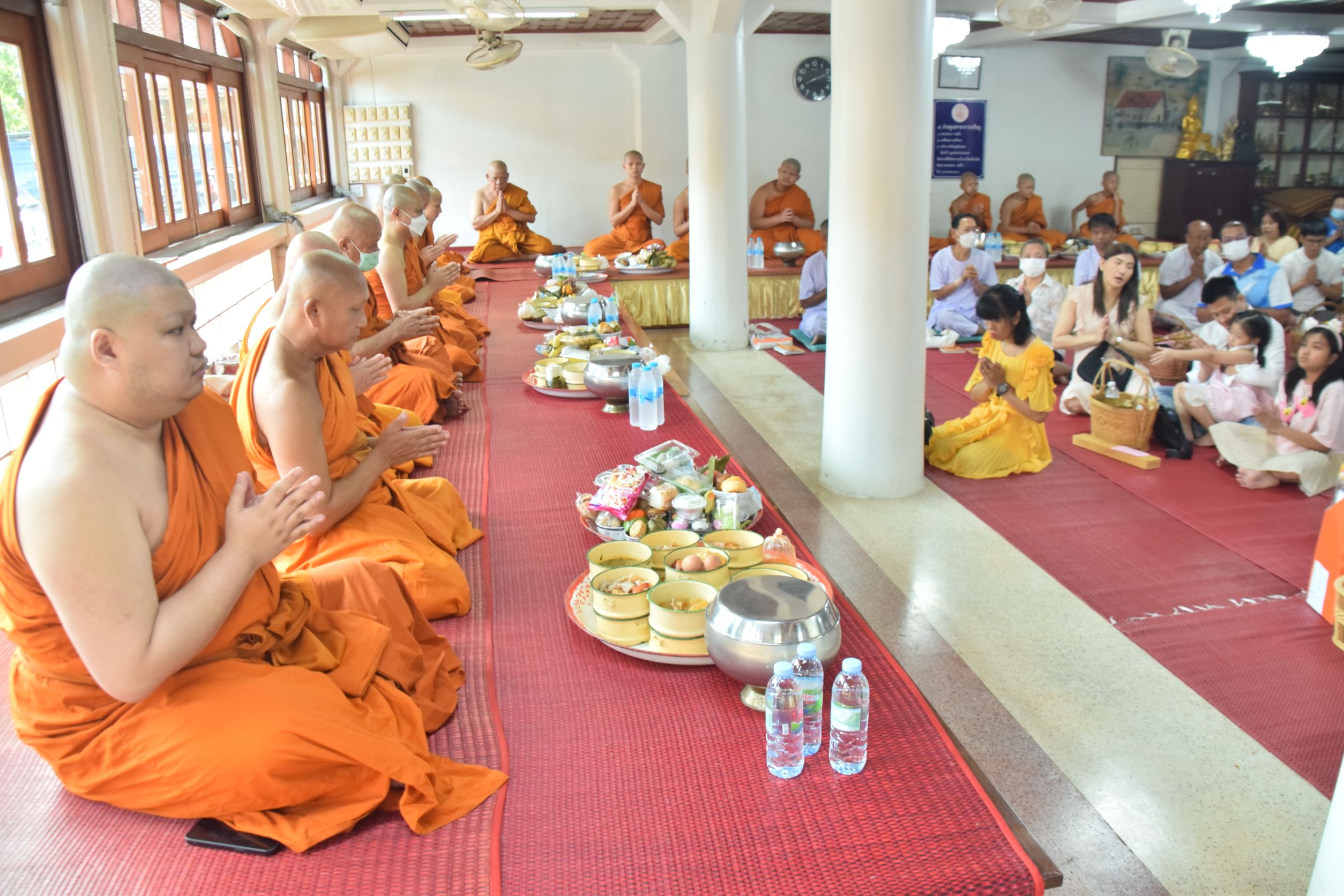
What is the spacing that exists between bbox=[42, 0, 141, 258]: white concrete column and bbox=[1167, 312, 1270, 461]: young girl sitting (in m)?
5.86

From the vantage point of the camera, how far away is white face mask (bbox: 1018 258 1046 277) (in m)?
7.98

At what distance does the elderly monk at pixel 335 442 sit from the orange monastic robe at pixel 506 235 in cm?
732

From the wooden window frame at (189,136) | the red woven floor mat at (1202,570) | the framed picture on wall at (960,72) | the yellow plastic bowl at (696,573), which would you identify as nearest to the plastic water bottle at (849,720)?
the yellow plastic bowl at (696,573)

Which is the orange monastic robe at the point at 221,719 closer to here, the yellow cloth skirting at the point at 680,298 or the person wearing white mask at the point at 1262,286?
the yellow cloth skirting at the point at 680,298

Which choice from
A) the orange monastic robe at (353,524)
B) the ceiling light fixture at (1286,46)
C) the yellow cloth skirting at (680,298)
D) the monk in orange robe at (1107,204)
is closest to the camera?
the orange monastic robe at (353,524)

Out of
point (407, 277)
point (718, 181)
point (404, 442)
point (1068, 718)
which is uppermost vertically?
point (718, 181)

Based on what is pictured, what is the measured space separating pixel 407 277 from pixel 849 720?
13.8 ft

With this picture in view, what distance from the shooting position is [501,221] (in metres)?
10.1

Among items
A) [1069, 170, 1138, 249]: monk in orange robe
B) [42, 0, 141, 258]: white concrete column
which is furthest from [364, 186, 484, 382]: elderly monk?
[1069, 170, 1138, 249]: monk in orange robe

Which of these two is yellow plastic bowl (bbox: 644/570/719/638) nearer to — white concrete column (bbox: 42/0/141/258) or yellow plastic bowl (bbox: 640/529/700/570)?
yellow plastic bowl (bbox: 640/529/700/570)

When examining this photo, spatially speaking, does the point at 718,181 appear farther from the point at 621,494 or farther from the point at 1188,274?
the point at 621,494

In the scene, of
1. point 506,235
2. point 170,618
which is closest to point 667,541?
point 170,618

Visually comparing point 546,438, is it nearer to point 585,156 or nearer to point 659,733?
point 659,733

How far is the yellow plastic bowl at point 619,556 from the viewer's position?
268cm
